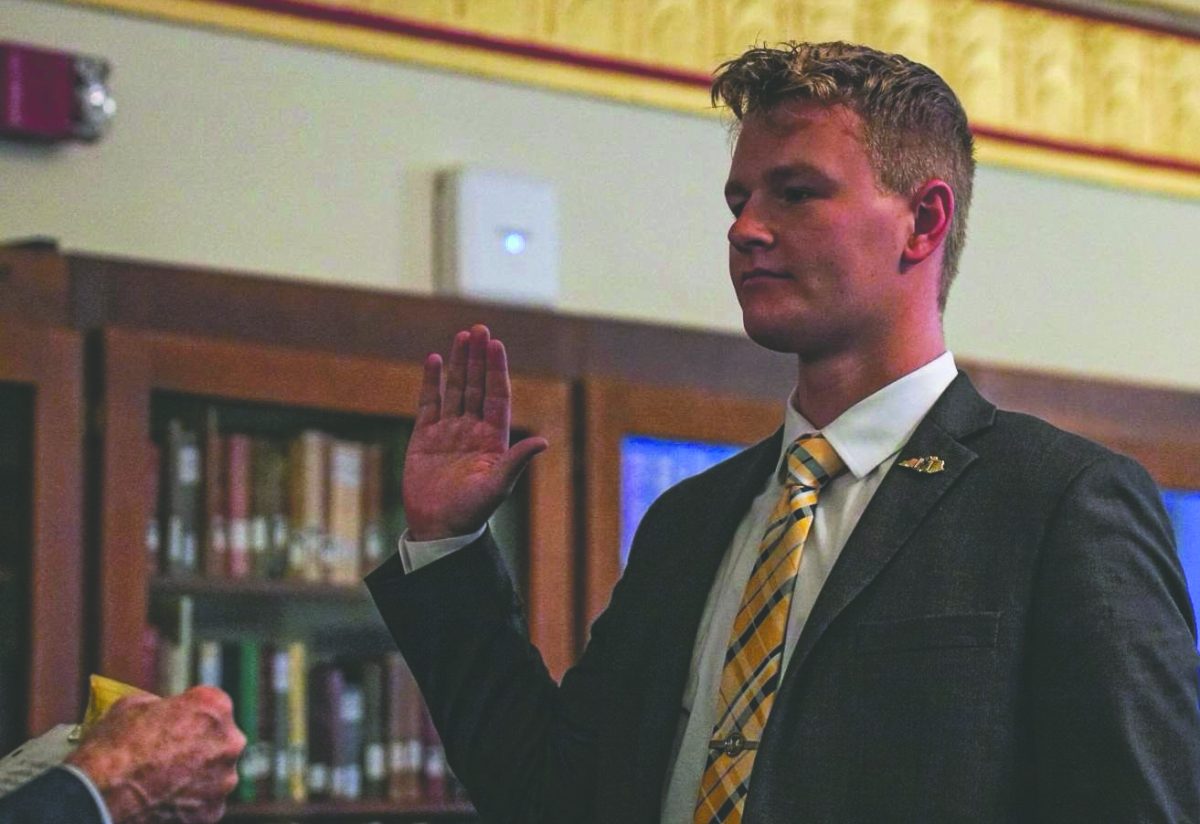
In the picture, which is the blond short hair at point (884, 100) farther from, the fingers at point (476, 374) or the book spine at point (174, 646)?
the book spine at point (174, 646)

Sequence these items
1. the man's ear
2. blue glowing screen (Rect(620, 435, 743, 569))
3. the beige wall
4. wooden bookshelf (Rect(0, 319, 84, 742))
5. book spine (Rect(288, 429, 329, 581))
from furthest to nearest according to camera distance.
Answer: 1. blue glowing screen (Rect(620, 435, 743, 569))
2. the beige wall
3. book spine (Rect(288, 429, 329, 581))
4. wooden bookshelf (Rect(0, 319, 84, 742))
5. the man's ear

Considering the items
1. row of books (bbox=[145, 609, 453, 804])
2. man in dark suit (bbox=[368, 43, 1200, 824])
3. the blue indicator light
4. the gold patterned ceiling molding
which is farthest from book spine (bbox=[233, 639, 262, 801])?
man in dark suit (bbox=[368, 43, 1200, 824])

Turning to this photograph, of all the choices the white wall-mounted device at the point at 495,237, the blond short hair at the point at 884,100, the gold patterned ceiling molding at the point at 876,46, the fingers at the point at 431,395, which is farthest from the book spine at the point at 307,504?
the blond short hair at the point at 884,100

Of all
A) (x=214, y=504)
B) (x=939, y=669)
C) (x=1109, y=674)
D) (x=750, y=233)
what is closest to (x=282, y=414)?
(x=214, y=504)

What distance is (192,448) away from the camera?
10.8 feet

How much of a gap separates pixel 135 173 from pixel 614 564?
3.46ft

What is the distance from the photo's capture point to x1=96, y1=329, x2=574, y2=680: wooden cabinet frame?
3.12m

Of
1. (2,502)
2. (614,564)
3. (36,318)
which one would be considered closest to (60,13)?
(36,318)

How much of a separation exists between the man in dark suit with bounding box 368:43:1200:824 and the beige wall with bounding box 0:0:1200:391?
1623 millimetres

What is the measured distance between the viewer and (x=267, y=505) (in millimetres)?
3379

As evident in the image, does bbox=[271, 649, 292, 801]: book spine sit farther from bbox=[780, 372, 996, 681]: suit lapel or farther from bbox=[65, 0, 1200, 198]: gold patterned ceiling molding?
bbox=[780, 372, 996, 681]: suit lapel

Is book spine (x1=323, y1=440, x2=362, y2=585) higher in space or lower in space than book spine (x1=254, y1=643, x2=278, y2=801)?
higher

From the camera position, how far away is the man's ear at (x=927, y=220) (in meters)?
2.01

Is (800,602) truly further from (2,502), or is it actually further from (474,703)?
(2,502)
